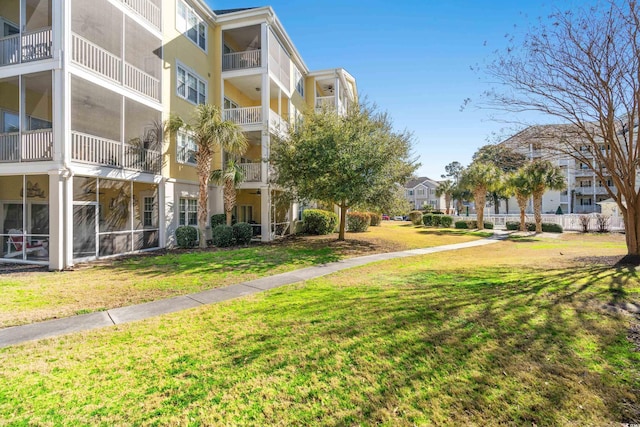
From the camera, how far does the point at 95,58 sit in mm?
11953

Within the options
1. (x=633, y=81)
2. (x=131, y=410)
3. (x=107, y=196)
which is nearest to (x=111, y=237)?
(x=107, y=196)

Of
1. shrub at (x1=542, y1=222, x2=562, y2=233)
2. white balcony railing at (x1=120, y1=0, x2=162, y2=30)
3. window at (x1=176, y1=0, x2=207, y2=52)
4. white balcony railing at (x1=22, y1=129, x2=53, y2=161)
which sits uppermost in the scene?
window at (x1=176, y1=0, x2=207, y2=52)

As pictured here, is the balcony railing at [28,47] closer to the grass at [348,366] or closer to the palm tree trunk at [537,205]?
the grass at [348,366]

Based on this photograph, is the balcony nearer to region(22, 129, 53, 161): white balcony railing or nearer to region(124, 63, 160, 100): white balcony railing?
region(22, 129, 53, 161): white balcony railing

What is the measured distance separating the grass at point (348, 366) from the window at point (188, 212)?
11.5 m

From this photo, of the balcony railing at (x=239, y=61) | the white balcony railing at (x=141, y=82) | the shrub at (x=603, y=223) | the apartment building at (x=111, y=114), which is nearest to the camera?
the apartment building at (x=111, y=114)

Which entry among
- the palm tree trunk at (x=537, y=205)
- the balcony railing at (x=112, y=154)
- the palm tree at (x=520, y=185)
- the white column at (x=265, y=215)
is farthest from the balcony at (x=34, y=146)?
the palm tree trunk at (x=537, y=205)

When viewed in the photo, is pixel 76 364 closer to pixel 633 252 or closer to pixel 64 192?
pixel 64 192

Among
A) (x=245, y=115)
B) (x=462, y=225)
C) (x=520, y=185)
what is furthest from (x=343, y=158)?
(x=462, y=225)

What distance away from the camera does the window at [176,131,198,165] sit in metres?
16.2

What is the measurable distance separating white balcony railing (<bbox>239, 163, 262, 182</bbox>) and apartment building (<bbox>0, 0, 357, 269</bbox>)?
0.07m

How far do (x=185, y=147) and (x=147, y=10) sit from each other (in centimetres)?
642

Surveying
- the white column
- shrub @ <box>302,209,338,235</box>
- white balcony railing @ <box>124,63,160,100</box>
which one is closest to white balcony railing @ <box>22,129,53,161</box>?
white balcony railing @ <box>124,63,160,100</box>

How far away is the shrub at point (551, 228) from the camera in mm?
26391
